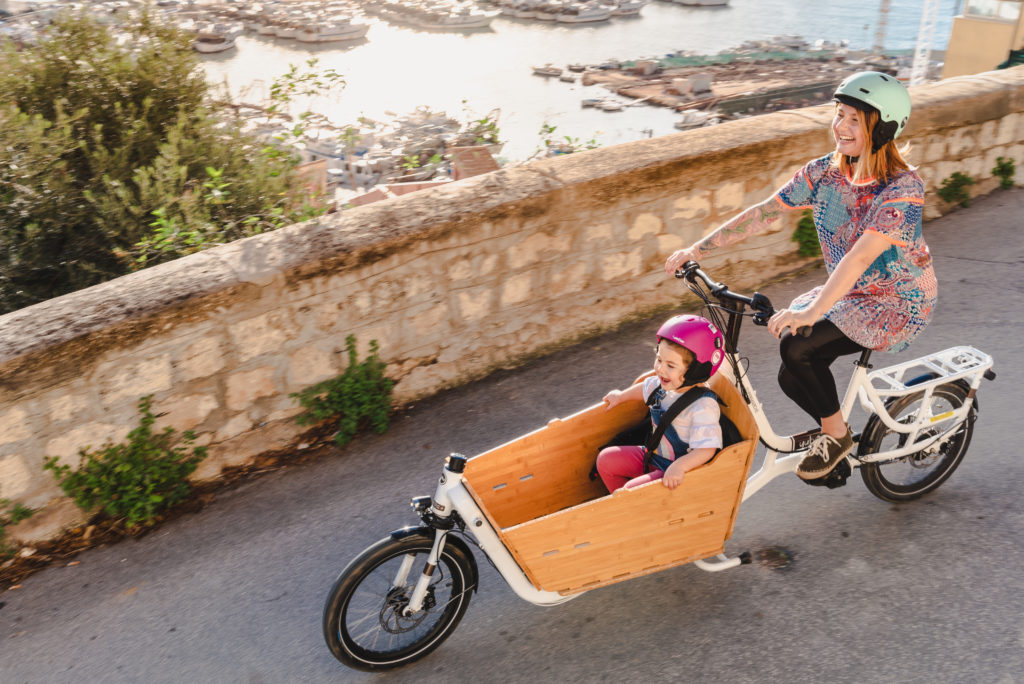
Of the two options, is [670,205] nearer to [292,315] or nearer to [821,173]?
[821,173]

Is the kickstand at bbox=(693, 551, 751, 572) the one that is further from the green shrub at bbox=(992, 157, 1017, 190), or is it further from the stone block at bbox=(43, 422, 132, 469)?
the green shrub at bbox=(992, 157, 1017, 190)

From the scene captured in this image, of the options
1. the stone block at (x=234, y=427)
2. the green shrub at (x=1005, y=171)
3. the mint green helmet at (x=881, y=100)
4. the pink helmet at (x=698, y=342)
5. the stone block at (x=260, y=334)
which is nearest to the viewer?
the mint green helmet at (x=881, y=100)

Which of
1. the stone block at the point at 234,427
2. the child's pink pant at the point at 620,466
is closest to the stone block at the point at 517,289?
the stone block at the point at 234,427

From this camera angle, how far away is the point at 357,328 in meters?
4.25

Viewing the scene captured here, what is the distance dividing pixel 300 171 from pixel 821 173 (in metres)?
6.52

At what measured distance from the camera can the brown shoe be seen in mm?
3195

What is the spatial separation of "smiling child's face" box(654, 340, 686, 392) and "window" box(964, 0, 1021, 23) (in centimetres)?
4090

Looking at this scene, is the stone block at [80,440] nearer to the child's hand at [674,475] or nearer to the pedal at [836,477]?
the child's hand at [674,475]

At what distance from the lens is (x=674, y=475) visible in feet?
9.06

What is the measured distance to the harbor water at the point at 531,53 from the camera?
5619cm

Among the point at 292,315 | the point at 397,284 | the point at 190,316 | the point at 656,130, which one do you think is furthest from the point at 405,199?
the point at 656,130

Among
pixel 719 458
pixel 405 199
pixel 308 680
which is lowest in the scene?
pixel 308 680

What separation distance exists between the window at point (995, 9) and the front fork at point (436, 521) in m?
41.5

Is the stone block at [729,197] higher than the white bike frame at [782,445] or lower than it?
higher
